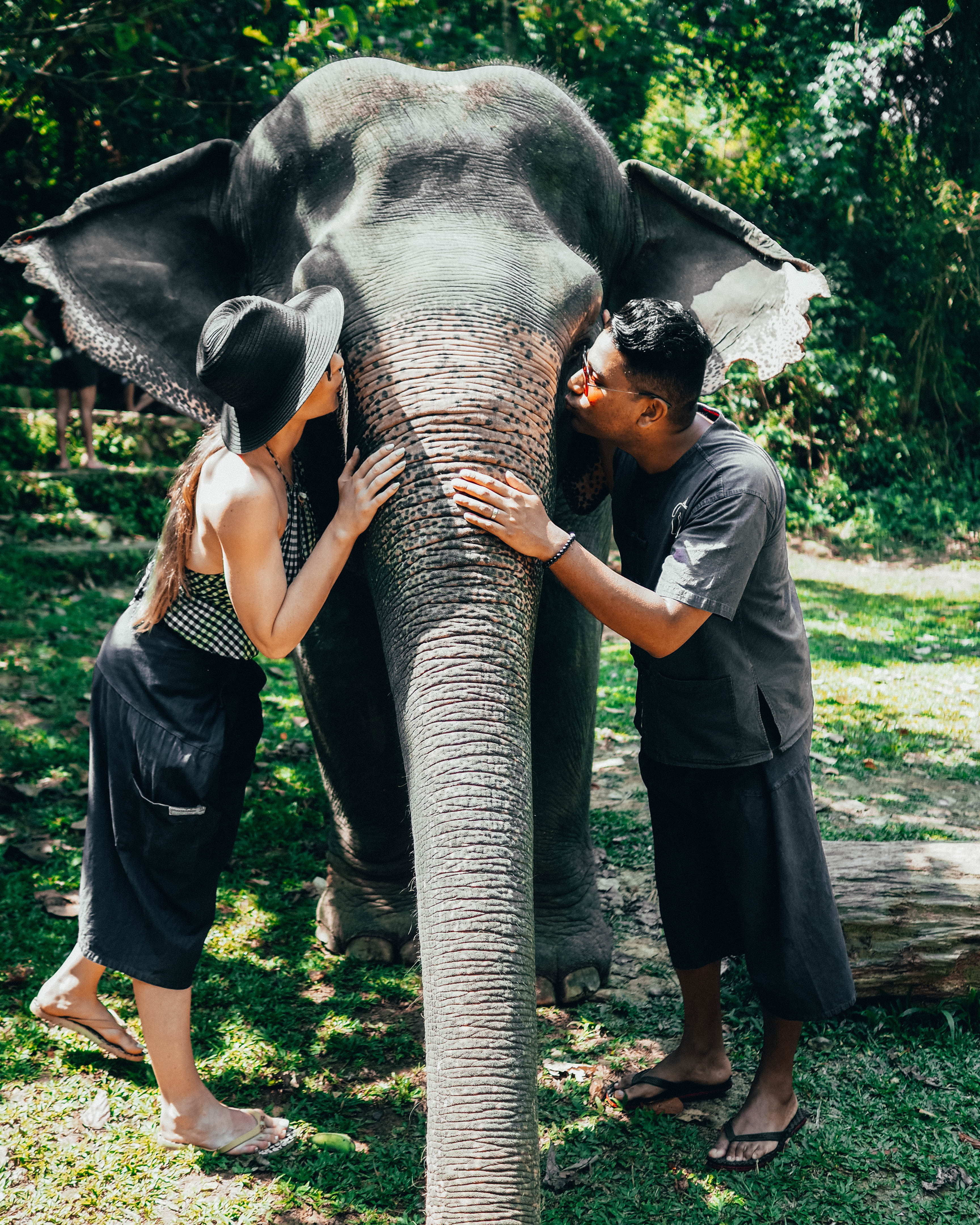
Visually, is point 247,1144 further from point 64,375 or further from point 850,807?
point 64,375

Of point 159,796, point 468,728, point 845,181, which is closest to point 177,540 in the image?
point 159,796

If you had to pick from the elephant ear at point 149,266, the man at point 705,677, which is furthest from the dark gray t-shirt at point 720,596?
the elephant ear at point 149,266

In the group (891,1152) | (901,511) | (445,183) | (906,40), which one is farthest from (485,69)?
(906,40)

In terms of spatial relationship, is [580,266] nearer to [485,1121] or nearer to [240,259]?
[240,259]

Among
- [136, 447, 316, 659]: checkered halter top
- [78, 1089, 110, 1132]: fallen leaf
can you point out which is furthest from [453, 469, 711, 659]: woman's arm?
[78, 1089, 110, 1132]: fallen leaf

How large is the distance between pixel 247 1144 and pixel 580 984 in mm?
1173

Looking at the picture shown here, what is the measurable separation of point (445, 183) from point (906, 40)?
46.8 ft

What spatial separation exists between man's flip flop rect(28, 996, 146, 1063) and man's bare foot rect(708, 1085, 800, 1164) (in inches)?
64.6

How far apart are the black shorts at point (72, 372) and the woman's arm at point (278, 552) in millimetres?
7175

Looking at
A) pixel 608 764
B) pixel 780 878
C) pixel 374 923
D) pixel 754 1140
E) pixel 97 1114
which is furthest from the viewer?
pixel 608 764

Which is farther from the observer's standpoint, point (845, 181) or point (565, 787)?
point (845, 181)

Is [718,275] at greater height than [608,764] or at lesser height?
greater

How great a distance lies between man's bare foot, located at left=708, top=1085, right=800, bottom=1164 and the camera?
2.65 metres

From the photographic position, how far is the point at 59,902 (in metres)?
3.81
